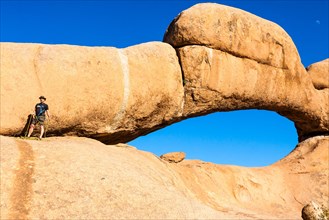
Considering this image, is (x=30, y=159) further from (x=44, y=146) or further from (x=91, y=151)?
(x=91, y=151)

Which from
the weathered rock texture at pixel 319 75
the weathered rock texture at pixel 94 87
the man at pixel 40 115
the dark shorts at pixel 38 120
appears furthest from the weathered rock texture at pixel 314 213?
the weathered rock texture at pixel 319 75

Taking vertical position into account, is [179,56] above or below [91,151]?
above

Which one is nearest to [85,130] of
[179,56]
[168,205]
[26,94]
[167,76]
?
[26,94]

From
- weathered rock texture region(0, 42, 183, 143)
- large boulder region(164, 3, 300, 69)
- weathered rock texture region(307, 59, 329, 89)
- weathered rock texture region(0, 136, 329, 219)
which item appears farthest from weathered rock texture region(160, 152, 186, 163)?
weathered rock texture region(307, 59, 329, 89)

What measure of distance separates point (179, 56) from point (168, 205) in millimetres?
12102

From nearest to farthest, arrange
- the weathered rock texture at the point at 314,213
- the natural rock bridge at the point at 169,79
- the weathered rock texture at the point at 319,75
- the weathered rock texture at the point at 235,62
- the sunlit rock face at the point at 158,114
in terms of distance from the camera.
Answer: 1. the sunlit rock face at the point at 158,114
2. the weathered rock texture at the point at 314,213
3. the natural rock bridge at the point at 169,79
4. the weathered rock texture at the point at 235,62
5. the weathered rock texture at the point at 319,75

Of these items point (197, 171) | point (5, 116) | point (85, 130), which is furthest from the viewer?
point (197, 171)

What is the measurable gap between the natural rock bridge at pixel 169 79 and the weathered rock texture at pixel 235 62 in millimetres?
60

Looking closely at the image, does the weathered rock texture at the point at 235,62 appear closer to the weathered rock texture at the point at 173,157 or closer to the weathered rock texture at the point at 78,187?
the weathered rock texture at the point at 173,157

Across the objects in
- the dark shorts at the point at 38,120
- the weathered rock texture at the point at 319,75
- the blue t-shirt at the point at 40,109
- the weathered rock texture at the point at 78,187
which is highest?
the weathered rock texture at the point at 319,75

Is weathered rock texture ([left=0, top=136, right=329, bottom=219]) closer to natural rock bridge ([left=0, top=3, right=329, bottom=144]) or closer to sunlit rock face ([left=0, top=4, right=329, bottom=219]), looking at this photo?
sunlit rock face ([left=0, top=4, right=329, bottom=219])

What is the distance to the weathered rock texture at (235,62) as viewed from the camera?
23.3 m

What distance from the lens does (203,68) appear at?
76.5 feet

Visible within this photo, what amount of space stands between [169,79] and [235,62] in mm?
4739
